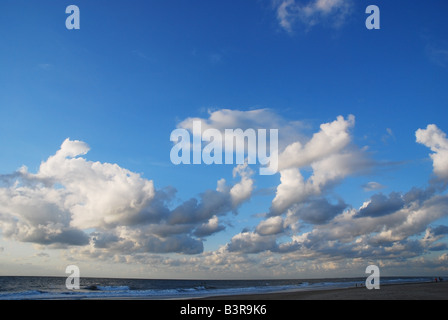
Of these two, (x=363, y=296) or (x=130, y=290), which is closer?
(x=363, y=296)

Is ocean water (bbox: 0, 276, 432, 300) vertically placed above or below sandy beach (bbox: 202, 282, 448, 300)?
below

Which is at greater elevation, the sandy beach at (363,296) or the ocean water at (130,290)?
the sandy beach at (363,296)

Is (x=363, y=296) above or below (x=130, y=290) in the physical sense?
above

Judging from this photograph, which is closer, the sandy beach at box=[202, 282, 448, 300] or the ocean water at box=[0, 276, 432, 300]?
the sandy beach at box=[202, 282, 448, 300]

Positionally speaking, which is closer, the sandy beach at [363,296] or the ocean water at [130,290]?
the sandy beach at [363,296]
